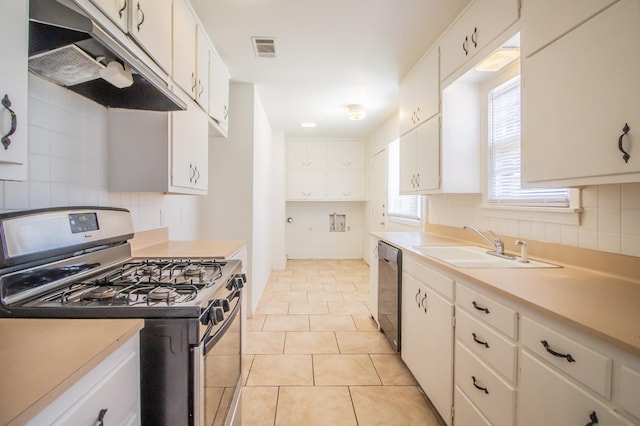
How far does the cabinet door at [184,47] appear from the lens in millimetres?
1789

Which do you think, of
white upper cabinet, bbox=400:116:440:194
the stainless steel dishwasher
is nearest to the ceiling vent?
white upper cabinet, bbox=400:116:440:194

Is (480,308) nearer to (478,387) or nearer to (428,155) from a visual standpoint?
(478,387)

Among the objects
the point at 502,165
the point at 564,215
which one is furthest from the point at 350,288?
the point at 564,215

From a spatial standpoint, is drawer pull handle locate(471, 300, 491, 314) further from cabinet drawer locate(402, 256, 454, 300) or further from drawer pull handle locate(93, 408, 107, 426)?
drawer pull handle locate(93, 408, 107, 426)

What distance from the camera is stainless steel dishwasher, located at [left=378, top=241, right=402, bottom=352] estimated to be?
7.70 feet

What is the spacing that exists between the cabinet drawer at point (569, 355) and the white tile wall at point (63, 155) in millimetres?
1952

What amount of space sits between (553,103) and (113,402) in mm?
1890

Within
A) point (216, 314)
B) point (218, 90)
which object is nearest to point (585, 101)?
point (216, 314)

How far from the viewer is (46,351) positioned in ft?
2.31

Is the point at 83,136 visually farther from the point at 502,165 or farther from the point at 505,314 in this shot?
the point at 502,165

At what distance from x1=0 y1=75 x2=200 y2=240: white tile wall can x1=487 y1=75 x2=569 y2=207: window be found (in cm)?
252

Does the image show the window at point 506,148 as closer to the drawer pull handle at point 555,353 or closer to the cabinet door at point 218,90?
the drawer pull handle at point 555,353

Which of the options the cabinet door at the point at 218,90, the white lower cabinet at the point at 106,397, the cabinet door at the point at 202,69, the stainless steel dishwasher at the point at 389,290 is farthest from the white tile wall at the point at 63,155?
the stainless steel dishwasher at the point at 389,290

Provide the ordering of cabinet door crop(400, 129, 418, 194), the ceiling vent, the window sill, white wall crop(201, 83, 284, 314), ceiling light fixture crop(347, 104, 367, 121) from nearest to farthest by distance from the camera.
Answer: the window sill < the ceiling vent < cabinet door crop(400, 129, 418, 194) < white wall crop(201, 83, 284, 314) < ceiling light fixture crop(347, 104, 367, 121)
